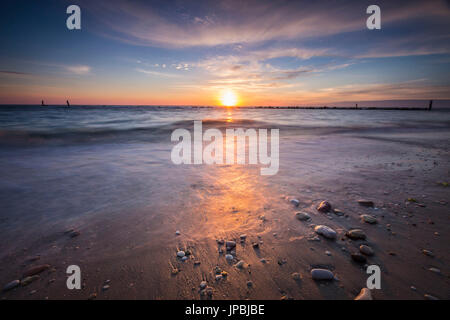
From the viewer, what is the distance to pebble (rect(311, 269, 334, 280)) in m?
1.71

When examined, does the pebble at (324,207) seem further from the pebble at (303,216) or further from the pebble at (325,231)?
the pebble at (325,231)

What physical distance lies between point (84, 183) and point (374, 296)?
205 inches

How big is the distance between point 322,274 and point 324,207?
4.32 ft

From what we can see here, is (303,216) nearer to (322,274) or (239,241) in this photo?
(322,274)

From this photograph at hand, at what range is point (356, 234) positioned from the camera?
2186 mm

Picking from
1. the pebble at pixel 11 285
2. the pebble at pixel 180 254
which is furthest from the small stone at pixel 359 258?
the pebble at pixel 11 285

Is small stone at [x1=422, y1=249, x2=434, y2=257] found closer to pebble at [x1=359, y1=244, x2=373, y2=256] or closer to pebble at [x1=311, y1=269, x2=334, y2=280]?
pebble at [x1=359, y1=244, x2=373, y2=256]

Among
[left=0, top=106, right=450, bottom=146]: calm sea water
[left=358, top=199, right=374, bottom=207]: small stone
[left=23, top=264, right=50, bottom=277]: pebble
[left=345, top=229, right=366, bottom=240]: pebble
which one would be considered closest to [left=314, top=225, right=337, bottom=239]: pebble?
[left=345, top=229, right=366, bottom=240]: pebble

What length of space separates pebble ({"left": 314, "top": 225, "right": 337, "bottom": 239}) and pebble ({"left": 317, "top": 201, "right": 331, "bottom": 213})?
51cm

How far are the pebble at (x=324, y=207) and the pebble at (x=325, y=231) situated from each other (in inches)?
19.9

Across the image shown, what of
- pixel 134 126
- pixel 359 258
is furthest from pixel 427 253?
pixel 134 126

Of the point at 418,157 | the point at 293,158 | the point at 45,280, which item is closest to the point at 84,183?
the point at 45,280
